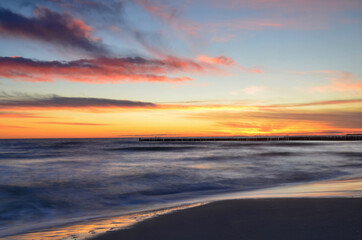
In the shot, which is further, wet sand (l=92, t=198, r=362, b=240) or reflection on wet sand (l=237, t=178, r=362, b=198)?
reflection on wet sand (l=237, t=178, r=362, b=198)

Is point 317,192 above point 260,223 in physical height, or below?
below

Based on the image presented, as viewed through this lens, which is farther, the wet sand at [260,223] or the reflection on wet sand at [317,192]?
the reflection on wet sand at [317,192]

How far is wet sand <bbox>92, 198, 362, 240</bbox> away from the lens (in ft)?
12.3

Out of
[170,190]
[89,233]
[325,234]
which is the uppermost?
[325,234]

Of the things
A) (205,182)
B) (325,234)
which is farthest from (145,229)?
(205,182)

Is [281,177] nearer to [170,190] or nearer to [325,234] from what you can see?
[170,190]

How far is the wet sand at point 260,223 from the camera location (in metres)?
3.75

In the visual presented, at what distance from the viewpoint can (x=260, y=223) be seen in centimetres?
435

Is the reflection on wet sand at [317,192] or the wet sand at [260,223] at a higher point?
the wet sand at [260,223]

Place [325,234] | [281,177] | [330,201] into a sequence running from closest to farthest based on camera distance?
[325,234] → [330,201] → [281,177]

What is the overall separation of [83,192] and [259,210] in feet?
25.2

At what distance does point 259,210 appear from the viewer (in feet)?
17.4

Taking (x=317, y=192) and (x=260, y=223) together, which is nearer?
(x=260, y=223)

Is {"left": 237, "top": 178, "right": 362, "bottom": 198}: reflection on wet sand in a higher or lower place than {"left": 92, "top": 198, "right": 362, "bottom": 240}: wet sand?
lower
